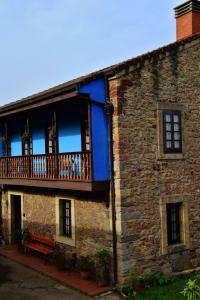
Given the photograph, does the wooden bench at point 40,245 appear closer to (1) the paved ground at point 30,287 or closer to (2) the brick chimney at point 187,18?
(1) the paved ground at point 30,287

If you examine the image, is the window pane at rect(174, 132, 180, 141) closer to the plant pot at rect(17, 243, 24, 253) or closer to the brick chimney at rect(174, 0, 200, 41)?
the brick chimney at rect(174, 0, 200, 41)

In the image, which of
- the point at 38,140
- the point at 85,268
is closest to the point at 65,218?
the point at 85,268

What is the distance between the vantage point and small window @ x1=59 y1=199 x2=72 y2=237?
13797mm

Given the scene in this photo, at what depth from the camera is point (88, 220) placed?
1237 centimetres

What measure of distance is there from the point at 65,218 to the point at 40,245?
1783mm

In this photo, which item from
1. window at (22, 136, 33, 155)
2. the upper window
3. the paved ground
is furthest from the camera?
window at (22, 136, 33, 155)

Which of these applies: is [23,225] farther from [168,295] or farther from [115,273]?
[168,295]

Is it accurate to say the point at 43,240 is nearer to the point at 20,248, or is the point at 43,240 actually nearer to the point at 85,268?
the point at 20,248

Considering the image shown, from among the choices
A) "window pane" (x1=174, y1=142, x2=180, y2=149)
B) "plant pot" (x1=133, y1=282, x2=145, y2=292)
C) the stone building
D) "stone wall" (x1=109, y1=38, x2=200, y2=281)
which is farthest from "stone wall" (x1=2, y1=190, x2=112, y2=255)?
"window pane" (x1=174, y1=142, x2=180, y2=149)

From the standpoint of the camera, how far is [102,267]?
1132 cm

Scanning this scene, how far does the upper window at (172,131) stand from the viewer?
12406mm

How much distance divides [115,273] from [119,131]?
157 inches

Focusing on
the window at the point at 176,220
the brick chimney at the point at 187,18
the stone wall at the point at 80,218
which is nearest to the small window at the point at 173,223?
the window at the point at 176,220

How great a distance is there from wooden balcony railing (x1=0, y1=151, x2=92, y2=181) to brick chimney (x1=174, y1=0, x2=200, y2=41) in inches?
246
